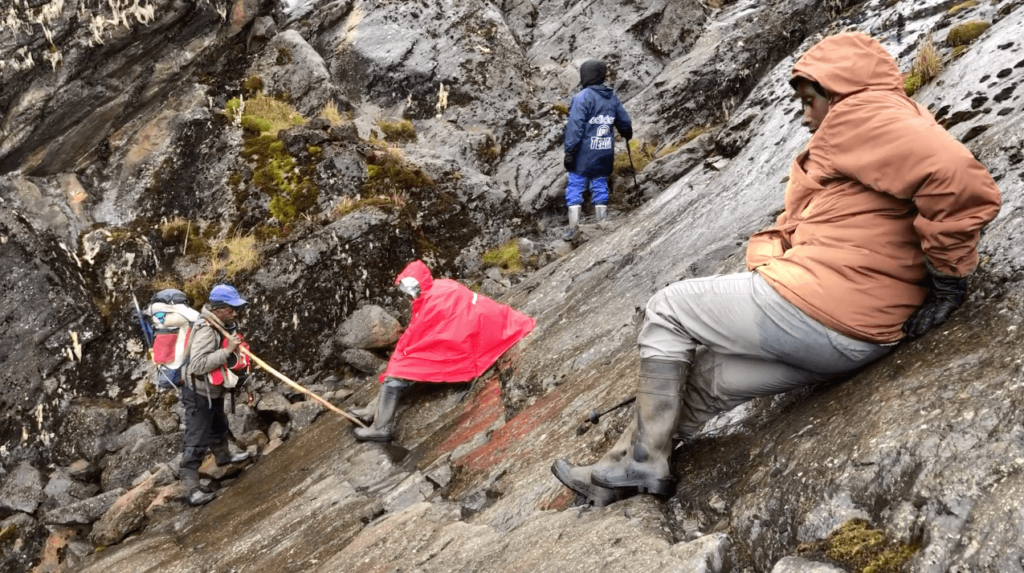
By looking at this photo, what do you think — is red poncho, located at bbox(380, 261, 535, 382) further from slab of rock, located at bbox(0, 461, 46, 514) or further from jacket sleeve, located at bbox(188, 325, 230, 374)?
slab of rock, located at bbox(0, 461, 46, 514)

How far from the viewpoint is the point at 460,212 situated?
17.6m

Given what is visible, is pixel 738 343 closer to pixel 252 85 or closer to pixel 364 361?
pixel 364 361

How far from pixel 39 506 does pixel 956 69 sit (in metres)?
16.4

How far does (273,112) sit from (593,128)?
8.91 meters

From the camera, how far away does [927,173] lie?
12.3 feet

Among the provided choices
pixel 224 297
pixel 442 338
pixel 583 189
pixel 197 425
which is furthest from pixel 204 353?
pixel 583 189

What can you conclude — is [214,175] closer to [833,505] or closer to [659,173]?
[659,173]

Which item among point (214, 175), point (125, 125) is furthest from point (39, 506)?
point (125, 125)

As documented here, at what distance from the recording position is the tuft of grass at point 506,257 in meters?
16.5

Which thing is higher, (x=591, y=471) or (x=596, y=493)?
(x=591, y=471)

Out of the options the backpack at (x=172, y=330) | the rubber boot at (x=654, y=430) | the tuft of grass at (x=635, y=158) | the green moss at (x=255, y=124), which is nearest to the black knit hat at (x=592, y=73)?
the tuft of grass at (x=635, y=158)

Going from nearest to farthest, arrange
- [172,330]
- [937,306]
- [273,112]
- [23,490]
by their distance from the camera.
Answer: [937,306]
[172,330]
[23,490]
[273,112]

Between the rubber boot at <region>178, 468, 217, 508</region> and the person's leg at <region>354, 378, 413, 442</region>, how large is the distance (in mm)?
2689

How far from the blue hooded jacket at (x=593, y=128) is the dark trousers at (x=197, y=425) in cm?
948
